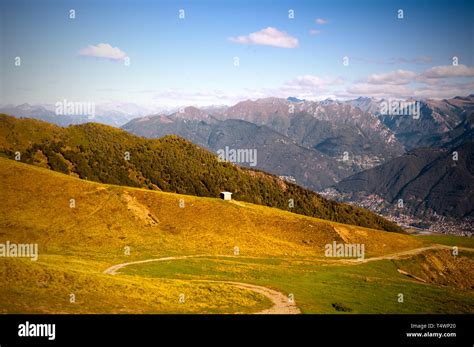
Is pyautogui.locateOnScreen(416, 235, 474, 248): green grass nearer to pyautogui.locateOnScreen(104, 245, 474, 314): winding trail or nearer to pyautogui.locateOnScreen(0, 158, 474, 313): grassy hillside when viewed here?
pyautogui.locateOnScreen(0, 158, 474, 313): grassy hillside

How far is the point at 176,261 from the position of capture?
81.0 metres

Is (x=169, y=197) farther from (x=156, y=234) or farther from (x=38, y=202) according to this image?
(x=38, y=202)

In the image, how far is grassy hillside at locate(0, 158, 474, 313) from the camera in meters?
50.4

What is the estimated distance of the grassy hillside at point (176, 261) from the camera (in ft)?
165

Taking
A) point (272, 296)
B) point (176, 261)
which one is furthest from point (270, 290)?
point (176, 261)
